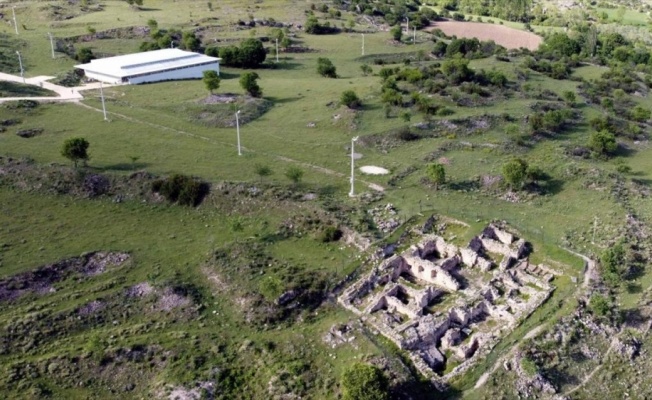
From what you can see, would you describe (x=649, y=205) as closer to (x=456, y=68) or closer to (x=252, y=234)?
(x=252, y=234)

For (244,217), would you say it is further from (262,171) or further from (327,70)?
(327,70)

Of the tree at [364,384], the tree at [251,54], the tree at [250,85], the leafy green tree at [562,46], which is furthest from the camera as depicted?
the leafy green tree at [562,46]

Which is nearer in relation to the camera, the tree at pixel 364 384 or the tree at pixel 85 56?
the tree at pixel 364 384

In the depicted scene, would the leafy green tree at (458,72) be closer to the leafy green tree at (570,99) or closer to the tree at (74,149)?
the leafy green tree at (570,99)

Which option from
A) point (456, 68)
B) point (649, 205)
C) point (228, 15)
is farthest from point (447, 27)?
point (649, 205)

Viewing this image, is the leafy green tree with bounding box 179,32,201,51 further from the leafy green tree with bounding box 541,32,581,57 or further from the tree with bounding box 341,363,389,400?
the tree with bounding box 341,363,389,400

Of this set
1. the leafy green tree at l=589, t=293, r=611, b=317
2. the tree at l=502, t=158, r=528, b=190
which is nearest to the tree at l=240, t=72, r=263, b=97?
the tree at l=502, t=158, r=528, b=190

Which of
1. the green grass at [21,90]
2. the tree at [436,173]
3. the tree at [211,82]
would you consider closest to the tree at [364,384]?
the tree at [436,173]
